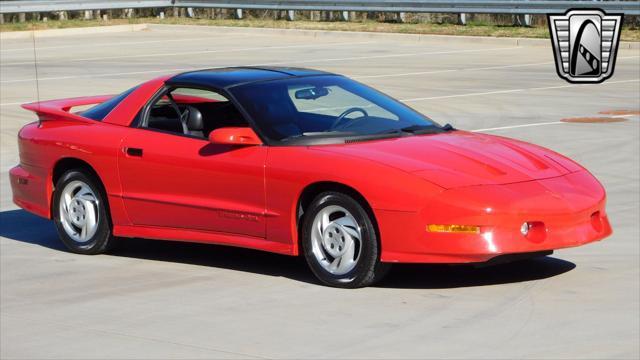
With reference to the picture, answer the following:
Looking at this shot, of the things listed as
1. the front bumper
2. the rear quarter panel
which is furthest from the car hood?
the rear quarter panel

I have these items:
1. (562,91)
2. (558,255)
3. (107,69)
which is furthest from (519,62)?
(558,255)

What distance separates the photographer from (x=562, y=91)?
21766 millimetres

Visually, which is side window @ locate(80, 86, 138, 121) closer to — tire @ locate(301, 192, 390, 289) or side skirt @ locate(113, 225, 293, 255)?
side skirt @ locate(113, 225, 293, 255)

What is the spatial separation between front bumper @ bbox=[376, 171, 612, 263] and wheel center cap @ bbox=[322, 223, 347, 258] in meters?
0.30

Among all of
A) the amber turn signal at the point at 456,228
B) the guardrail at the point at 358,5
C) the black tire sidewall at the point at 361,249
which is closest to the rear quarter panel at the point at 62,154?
the black tire sidewall at the point at 361,249

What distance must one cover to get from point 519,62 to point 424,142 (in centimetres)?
1879

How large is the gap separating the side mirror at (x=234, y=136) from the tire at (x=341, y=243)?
0.67 meters

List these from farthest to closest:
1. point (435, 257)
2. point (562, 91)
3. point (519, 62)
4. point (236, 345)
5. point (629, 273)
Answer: point (519, 62), point (562, 91), point (629, 273), point (435, 257), point (236, 345)

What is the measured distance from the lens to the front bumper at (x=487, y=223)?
812 cm

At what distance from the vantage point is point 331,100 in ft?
30.7

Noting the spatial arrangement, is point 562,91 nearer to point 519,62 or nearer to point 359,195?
point 519,62

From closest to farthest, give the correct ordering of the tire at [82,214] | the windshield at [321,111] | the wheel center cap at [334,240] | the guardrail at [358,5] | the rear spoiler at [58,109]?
1. the wheel center cap at [334,240]
2. the windshield at [321,111]
3. the tire at [82,214]
4. the rear spoiler at [58,109]
5. the guardrail at [358,5]

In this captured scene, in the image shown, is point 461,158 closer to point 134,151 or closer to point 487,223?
point 487,223

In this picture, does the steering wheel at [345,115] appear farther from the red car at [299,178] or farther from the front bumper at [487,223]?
the front bumper at [487,223]
